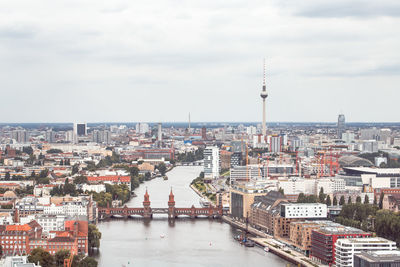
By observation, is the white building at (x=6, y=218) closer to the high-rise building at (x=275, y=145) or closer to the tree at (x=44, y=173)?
the tree at (x=44, y=173)

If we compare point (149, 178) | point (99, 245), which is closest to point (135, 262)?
point (99, 245)

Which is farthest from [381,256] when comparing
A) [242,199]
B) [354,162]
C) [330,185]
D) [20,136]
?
[20,136]

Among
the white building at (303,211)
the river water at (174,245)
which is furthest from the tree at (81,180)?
the white building at (303,211)

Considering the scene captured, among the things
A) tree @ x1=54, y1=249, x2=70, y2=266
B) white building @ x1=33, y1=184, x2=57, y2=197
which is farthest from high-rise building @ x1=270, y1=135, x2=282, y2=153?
tree @ x1=54, y1=249, x2=70, y2=266

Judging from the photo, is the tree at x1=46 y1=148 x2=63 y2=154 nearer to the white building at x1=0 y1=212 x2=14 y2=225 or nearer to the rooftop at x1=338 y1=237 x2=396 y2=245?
the white building at x1=0 y1=212 x2=14 y2=225

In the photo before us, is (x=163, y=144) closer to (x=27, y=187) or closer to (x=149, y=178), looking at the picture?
(x=149, y=178)

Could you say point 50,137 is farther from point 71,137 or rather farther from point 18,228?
point 18,228
